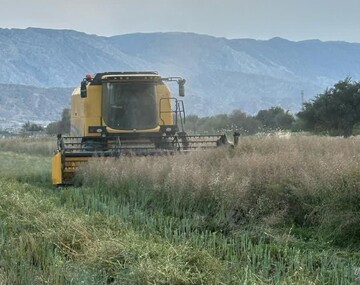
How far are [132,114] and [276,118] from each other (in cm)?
3349

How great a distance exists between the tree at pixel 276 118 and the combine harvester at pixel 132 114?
31258 millimetres

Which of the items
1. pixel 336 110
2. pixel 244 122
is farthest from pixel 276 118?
pixel 336 110

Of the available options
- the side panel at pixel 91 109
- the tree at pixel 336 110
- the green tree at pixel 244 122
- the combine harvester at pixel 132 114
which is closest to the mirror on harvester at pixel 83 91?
the combine harvester at pixel 132 114

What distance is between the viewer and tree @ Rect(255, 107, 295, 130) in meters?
46.8

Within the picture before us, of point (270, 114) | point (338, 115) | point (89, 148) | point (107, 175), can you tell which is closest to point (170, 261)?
point (107, 175)

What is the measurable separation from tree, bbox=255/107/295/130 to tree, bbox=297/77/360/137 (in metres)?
10.4

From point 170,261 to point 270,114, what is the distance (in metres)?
45.3

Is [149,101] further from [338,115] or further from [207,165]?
[338,115]

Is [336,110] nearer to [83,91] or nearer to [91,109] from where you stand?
[91,109]

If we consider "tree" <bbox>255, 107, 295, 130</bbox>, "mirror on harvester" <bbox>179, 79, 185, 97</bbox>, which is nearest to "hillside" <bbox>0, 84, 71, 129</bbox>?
"tree" <bbox>255, 107, 295, 130</bbox>

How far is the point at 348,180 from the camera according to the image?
24.6 ft

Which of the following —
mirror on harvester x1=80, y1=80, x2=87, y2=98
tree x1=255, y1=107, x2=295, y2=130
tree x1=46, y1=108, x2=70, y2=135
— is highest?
mirror on harvester x1=80, y1=80, x2=87, y2=98

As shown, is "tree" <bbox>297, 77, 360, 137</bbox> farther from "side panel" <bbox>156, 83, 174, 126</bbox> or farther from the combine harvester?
the combine harvester

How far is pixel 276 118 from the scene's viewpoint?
156 feet
